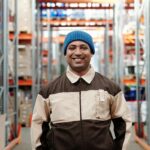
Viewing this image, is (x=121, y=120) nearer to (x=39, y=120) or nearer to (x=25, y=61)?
(x=39, y=120)

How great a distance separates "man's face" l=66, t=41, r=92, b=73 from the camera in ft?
7.49

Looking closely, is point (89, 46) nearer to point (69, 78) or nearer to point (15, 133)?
point (69, 78)

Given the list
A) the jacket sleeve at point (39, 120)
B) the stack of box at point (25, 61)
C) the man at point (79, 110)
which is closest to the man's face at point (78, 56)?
the man at point (79, 110)

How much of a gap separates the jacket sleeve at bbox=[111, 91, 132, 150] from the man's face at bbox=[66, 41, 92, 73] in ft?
1.02

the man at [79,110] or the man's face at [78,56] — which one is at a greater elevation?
the man's face at [78,56]

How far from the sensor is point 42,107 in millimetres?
2324

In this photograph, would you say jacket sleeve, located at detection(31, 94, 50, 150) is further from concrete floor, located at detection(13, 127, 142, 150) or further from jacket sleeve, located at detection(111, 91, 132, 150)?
concrete floor, located at detection(13, 127, 142, 150)

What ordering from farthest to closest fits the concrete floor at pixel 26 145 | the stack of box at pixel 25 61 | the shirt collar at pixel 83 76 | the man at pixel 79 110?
the stack of box at pixel 25 61 < the concrete floor at pixel 26 145 < the shirt collar at pixel 83 76 < the man at pixel 79 110

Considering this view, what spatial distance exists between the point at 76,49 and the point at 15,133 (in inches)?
161

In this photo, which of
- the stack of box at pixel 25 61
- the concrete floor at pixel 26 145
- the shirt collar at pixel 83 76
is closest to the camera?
the shirt collar at pixel 83 76


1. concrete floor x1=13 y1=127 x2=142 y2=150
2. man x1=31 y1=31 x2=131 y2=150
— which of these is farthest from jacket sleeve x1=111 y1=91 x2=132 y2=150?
concrete floor x1=13 y1=127 x2=142 y2=150

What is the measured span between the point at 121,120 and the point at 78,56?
54 cm

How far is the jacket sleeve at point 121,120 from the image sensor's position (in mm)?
2301

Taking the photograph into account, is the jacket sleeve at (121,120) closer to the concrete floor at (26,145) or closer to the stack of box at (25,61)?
the concrete floor at (26,145)
